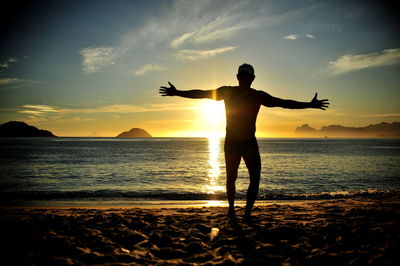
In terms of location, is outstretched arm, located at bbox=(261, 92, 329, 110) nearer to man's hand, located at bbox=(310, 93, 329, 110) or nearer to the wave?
man's hand, located at bbox=(310, 93, 329, 110)

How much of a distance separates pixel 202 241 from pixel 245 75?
3.26 meters

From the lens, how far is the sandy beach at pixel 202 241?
3.43 meters

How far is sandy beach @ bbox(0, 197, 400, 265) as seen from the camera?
11.2 ft

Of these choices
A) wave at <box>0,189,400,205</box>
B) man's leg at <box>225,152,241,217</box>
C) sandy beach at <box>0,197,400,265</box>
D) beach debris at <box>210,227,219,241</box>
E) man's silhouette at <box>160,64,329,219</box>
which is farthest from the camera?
wave at <box>0,189,400,205</box>

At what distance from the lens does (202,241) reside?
4.27 metres

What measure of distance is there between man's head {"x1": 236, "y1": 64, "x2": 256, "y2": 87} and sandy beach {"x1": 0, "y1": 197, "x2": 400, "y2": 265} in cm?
298

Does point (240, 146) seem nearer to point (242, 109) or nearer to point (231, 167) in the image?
point (231, 167)

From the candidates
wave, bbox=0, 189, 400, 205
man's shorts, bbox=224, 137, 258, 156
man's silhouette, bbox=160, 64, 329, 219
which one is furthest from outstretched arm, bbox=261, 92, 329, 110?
wave, bbox=0, 189, 400, 205

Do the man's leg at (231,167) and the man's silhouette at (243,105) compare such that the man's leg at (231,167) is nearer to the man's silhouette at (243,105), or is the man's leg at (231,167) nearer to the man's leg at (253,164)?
the man's silhouette at (243,105)

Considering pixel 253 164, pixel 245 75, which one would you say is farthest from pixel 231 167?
pixel 245 75

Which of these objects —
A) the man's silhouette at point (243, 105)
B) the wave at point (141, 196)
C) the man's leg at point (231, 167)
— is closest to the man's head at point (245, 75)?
the man's silhouette at point (243, 105)

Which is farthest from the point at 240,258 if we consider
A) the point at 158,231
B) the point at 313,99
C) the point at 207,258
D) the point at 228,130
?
the point at 313,99

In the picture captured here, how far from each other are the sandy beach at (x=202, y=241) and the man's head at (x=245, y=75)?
2981mm

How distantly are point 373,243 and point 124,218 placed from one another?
16.5 ft
